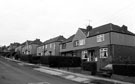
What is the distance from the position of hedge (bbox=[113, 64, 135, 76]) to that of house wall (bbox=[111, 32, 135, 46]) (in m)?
13.7

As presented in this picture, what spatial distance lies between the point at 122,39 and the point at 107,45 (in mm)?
4317

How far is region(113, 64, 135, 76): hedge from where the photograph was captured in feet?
54.1

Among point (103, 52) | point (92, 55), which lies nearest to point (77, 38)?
point (92, 55)

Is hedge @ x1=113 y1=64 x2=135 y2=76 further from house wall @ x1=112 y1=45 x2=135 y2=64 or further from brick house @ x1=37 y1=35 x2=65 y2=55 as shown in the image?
brick house @ x1=37 y1=35 x2=65 y2=55

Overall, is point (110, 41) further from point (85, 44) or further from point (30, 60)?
point (30, 60)

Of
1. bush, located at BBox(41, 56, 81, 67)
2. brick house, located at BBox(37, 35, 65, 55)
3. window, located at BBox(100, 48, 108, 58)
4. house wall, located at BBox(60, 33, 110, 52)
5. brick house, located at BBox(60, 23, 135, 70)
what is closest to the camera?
bush, located at BBox(41, 56, 81, 67)

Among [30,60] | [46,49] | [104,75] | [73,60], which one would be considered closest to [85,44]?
[73,60]

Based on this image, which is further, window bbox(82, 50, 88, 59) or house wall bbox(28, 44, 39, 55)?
house wall bbox(28, 44, 39, 55)

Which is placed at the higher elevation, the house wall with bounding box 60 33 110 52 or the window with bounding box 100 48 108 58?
the house wall with bounding box 60 33 110 52

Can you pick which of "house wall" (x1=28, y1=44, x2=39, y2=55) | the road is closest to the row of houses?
the road

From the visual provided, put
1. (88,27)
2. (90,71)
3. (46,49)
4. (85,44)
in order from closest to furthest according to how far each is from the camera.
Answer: (90,71), (85,44), (88,27), (46,49)

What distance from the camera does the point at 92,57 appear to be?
1407 inches

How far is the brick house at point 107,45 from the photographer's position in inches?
1228

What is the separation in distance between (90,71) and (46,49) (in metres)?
39.5
